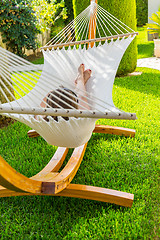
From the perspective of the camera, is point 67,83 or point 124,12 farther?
point 124,12

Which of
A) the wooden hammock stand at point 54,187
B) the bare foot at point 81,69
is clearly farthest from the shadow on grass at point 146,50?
the wooden hammock stand at point 54,187

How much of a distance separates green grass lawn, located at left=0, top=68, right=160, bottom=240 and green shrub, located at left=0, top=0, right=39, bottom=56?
3.15 meters

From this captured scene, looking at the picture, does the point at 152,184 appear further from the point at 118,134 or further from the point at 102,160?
the point at 118,134

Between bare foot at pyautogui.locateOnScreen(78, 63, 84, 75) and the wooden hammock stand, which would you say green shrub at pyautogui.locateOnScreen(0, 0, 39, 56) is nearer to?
bare foot at pyautogui.locateOnScreen(78, 63, 84, 75)

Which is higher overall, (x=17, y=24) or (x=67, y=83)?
(x=17, y=24)

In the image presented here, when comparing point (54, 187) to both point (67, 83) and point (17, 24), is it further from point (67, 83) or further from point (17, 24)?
point (17, 24)

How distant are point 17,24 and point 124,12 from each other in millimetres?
2360

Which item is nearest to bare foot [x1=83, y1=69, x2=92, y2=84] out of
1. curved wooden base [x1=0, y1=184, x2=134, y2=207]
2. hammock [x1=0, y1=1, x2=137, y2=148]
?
hammock [x1=0, y1=1, x2=137, y2=148]

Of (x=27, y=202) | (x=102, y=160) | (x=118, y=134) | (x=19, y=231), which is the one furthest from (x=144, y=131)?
(x=19, y=231)

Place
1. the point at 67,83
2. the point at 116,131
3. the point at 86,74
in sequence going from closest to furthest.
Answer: the point at 67,83 < the point at 86,74 < the point at 116,131

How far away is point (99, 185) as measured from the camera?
155cm

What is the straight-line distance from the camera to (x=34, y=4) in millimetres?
5859

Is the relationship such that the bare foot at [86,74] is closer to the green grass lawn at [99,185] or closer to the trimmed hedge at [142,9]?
the green grass lawn at [99,185]

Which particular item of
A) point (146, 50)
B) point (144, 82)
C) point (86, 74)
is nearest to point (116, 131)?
point (86, 74)
